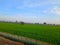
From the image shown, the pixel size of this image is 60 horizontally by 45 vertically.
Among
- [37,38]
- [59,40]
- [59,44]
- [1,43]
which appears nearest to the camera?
[59,44]

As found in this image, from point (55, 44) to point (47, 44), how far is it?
70 cm

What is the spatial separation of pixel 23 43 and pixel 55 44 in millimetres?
3385

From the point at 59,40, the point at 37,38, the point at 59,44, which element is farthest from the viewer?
the point at 37,38

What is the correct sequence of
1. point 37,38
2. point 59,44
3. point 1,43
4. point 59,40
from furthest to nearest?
point 37,38 < point 1,43 < point 59,40 < point 59,44

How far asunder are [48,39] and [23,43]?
2449 mm

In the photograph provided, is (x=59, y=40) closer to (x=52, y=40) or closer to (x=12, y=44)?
(x=52, y=40)

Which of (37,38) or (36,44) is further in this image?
(37,38)

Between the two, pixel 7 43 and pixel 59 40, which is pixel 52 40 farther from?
pixel 7 43

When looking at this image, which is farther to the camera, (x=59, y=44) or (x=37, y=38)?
(x=37, y=38)

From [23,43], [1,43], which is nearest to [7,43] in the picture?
[1,43]

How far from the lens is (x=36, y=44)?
1409 cm

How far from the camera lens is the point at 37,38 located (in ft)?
54.1

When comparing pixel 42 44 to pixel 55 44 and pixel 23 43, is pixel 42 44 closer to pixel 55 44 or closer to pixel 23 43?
pixel 55 44

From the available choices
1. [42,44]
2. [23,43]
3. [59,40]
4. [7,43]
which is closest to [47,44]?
[42,44]
